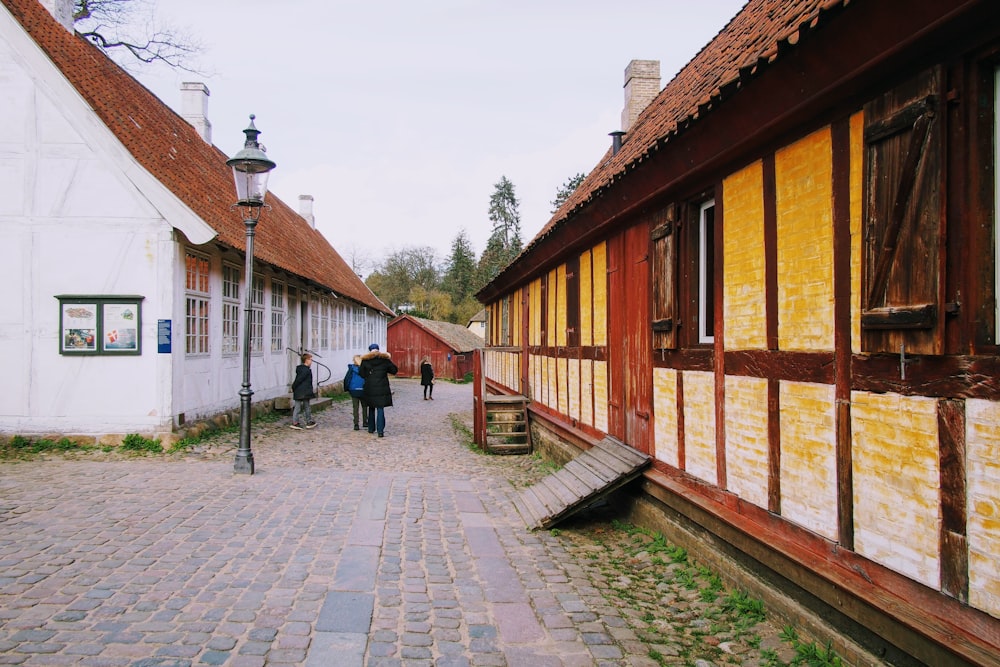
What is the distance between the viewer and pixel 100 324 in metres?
10.3

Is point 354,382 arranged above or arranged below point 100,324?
below

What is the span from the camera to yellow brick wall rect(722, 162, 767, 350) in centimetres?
Answer: 438

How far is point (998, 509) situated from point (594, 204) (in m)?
5.37

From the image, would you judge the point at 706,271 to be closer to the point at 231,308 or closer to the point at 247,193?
the point at 247,193

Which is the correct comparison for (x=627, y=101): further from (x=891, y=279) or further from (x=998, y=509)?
(x=998, y=509)

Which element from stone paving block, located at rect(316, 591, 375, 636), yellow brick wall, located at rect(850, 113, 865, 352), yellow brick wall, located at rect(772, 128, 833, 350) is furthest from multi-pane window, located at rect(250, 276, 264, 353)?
yellow brick wall, located at rect(850, 113, 865, 352)

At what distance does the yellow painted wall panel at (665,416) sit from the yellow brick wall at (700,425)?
204 mm

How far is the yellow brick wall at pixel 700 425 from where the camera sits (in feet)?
16.4

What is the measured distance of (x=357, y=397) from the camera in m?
14.0

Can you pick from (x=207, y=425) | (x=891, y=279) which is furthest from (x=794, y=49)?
(x=207, y=425)

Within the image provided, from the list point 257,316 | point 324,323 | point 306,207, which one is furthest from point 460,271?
point 257,316

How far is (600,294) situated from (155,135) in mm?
10059

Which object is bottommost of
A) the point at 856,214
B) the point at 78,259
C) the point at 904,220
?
the point at 904,220

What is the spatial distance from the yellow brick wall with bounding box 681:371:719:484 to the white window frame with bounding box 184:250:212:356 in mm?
8784
